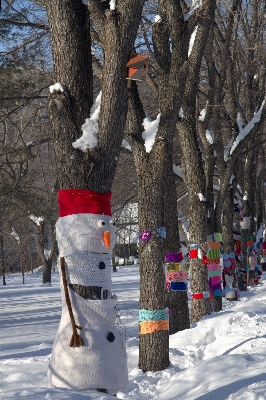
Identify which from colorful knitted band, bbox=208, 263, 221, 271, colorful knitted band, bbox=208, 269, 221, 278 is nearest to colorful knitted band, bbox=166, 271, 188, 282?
colorful knitted band, bbox=208, 263, 221, 271

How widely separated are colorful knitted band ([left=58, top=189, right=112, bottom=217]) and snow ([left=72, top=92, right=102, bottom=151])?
367 mm

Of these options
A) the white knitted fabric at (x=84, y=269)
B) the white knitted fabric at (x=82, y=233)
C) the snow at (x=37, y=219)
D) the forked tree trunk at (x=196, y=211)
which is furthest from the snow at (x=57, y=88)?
the snow at (x=37, y=219)

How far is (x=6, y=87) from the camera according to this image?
44.9 feet

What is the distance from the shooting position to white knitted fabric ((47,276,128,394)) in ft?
15.4

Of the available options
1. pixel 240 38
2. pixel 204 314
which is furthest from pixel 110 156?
pixel 240 38

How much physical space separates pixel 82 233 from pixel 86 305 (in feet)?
1.91

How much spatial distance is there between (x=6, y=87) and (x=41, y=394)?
35.0 ft

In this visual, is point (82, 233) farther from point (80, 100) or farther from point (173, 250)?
point (173, 250)

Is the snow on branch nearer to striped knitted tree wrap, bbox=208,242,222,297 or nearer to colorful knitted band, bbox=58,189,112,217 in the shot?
striped knitted tree wrap, bbox=208,242,222,297

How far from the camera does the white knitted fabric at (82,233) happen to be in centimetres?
489

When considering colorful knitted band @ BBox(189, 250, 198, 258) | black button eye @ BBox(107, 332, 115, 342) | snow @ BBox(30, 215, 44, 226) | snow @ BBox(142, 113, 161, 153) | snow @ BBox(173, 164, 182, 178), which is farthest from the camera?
snow @ BBox(30, 215, 44, 226)

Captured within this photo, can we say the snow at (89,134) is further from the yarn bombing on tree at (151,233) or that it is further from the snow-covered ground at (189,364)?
the yarn bombing on tree at (151,233)

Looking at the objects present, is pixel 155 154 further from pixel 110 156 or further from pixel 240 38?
pixel 240 38

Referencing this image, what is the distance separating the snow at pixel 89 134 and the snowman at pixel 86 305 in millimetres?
368
